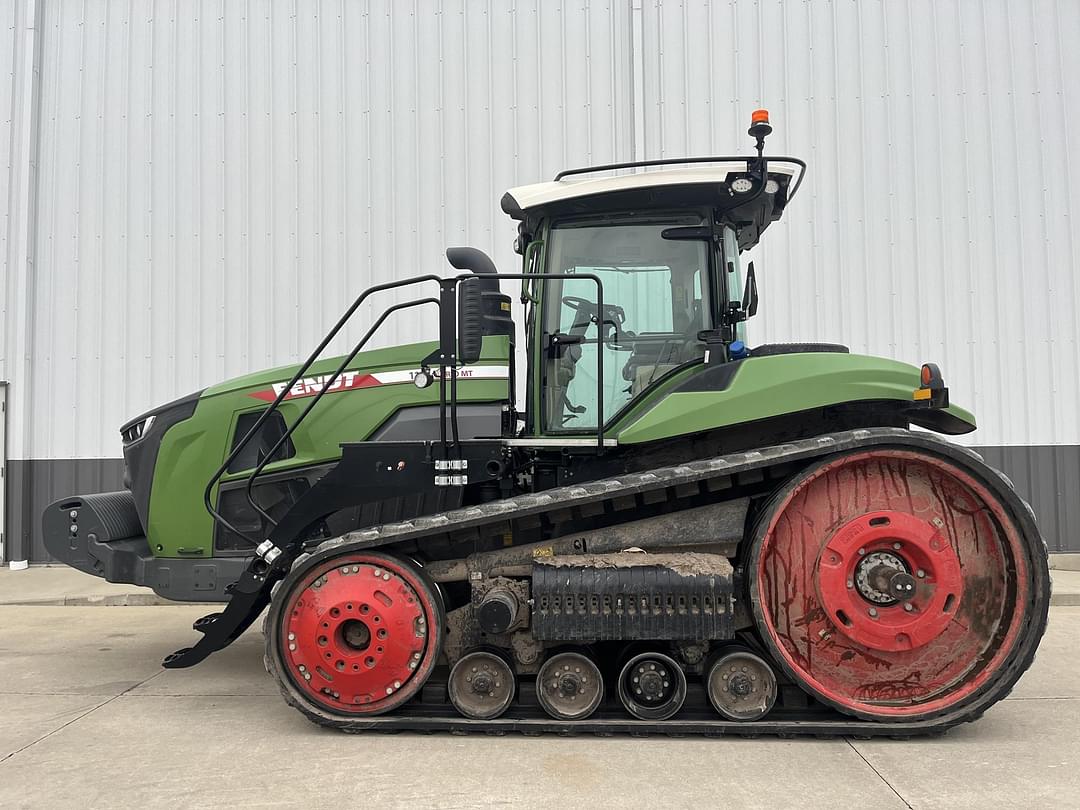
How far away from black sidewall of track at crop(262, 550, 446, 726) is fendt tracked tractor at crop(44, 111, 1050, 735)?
0.05ft

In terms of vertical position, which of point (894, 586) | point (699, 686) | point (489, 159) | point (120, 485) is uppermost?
point (489, 159)

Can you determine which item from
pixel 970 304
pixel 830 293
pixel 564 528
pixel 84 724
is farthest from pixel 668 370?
pixel 970 304

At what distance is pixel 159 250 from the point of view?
9.62 m

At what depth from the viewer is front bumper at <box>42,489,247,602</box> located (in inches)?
192

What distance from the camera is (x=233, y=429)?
5066 mm

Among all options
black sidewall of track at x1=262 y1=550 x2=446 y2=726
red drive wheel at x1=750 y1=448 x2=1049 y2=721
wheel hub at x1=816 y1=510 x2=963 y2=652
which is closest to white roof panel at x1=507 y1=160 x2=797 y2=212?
red drive wheel at x1=750 y1=448 x2=1049 y2=721

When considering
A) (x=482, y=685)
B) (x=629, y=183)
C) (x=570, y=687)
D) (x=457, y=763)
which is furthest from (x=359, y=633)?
(x=629, y=183)

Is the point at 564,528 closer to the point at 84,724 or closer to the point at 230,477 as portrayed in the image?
the point at 230,477

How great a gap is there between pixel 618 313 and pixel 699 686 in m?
1.94

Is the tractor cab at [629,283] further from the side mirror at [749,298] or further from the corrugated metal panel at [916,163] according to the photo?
the corrugated metal panel at [916,163]

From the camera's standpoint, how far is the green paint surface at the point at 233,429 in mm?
4777

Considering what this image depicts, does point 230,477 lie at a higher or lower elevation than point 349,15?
lower

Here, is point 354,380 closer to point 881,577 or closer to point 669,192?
point 669,192

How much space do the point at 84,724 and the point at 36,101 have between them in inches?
332
